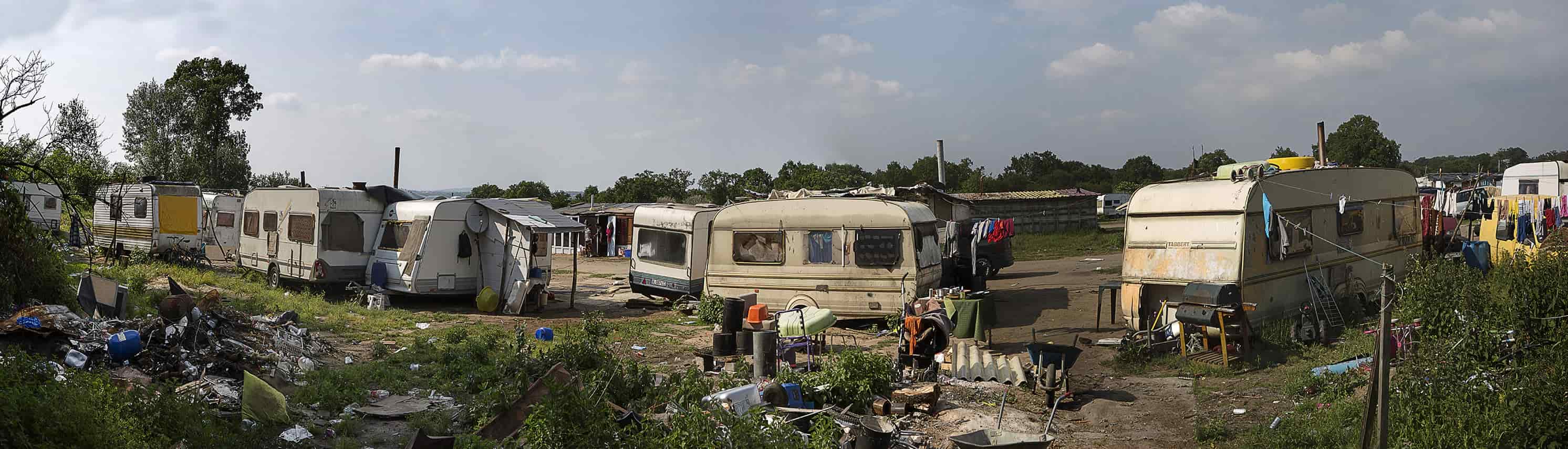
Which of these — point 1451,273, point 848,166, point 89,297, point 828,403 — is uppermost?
point 848,166

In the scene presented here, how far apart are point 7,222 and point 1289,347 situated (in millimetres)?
14647

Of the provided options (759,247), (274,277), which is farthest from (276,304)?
(759,247)

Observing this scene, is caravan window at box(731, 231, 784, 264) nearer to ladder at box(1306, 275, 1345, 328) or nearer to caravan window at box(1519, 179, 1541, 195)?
ladder at box(1306, 275, 1345, 328)

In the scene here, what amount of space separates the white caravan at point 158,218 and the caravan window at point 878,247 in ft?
56.8

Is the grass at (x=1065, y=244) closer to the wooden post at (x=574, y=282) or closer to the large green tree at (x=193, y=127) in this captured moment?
the wooden post at (x=574, y=282)

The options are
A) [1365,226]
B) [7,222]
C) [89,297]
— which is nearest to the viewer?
[7,222]

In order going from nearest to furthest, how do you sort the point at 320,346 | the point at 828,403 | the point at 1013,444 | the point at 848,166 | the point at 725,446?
1. the point at 725,446
2. the point at 1013,444
3. the point at 828,403
4. the point at 320,346
5. the point at 848,166

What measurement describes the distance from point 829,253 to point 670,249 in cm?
408

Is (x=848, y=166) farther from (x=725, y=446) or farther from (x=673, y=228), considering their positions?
(x=725, y=446)

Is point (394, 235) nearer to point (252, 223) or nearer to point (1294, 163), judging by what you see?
point (252, 223)

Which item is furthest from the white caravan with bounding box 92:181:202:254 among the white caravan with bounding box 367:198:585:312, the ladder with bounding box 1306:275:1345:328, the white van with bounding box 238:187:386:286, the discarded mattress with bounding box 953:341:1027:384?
the ladder with bounding box 1306:275:1345:328

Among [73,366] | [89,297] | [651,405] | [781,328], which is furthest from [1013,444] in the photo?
[89,297]

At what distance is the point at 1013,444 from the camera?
6.11 m

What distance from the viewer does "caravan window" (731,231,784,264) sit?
1486cm
